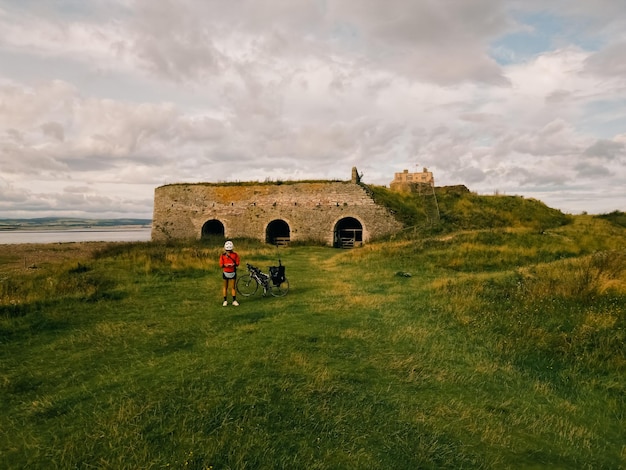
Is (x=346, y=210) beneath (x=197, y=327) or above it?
above

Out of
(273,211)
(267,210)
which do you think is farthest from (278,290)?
(267,210)

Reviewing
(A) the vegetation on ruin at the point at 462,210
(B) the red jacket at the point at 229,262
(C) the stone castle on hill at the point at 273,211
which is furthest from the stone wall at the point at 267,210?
(B) the red jacket at the point at 229,262

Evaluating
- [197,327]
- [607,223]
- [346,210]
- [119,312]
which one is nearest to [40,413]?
[197,327]

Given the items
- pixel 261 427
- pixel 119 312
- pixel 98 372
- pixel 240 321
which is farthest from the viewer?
pixel 119 312

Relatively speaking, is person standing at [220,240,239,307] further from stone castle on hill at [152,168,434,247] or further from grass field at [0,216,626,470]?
stone castle on hill at [152,168,434,247]

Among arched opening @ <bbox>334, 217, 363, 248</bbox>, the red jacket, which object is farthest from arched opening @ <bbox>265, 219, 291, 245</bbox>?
the red jacket

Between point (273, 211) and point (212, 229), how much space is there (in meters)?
→ 7.05

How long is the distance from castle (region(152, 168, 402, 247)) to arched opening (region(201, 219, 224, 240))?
93mm

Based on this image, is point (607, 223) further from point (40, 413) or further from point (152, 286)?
point (40, 413)

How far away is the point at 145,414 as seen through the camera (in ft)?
15.2

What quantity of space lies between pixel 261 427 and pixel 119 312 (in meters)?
6.73

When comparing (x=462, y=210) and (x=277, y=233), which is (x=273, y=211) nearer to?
(x=277, y=233)

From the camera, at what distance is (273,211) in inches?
1186

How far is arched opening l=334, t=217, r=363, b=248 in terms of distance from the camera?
30.0m
